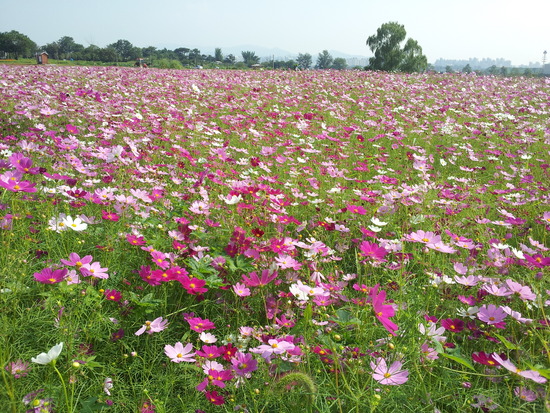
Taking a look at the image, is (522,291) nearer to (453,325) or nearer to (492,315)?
(492,315)

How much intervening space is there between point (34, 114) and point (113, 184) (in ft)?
7.47

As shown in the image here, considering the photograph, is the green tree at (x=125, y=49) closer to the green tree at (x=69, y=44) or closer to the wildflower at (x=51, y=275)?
the green tree at (x=69, y=44)

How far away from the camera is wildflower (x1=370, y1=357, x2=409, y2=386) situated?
3.22 feet

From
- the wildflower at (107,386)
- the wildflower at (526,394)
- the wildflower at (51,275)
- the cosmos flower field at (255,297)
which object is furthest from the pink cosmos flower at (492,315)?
the wildflower at (51,275)

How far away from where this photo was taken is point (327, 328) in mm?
1277

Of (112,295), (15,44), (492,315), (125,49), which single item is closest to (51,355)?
(112,295)

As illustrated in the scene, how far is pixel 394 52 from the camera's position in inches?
1149

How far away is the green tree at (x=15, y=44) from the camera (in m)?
54.9

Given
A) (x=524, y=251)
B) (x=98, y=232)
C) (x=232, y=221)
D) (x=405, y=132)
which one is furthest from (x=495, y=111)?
(x=98, y=232)

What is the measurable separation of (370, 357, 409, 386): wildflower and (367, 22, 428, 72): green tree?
30790 millimetres

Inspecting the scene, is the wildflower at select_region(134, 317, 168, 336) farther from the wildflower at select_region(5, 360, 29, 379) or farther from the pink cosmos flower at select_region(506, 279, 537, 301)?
the pink cosmos flower at select_region(506, 279, 537, 301)

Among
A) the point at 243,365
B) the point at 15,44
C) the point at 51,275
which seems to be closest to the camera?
the point at 243,365

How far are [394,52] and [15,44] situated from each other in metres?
54.6

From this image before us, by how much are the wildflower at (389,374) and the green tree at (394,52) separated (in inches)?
1212
